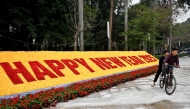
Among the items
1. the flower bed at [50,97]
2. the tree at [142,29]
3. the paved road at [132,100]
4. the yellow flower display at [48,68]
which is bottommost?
the paved road at [132,100]

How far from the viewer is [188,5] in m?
36.1

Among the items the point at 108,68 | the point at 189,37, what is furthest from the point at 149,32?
the point at 189,37

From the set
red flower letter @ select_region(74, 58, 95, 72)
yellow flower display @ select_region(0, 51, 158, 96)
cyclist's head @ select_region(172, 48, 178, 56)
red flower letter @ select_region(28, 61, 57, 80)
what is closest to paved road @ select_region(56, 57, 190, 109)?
cyclist's head @ select_region(172, 48, 178, 56)

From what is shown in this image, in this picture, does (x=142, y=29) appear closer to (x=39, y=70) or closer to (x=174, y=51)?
(x=174, y=51)

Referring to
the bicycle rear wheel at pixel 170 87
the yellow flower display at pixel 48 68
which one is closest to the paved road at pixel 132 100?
the bicycle rear wheel at pixel 170 87

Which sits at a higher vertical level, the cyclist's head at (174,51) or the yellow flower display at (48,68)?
the cyclist's head at (174,51)

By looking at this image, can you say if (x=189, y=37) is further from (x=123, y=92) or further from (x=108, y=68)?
(x=123, y=92)

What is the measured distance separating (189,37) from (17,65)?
59.4 metres

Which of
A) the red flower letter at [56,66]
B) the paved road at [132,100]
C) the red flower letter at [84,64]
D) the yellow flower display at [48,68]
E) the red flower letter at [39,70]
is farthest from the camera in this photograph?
the red flower letter at [84,64]

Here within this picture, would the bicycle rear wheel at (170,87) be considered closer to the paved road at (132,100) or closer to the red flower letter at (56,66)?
the paved road at (132,100)

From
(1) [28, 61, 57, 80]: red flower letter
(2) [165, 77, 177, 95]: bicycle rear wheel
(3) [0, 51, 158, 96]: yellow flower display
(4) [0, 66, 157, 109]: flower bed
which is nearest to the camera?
(4) [0, 66, 157, 109]: flower bed

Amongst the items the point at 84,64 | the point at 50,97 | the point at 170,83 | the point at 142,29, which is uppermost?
the point at 142,29

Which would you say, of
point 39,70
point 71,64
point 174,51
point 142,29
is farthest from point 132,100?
point 142,29

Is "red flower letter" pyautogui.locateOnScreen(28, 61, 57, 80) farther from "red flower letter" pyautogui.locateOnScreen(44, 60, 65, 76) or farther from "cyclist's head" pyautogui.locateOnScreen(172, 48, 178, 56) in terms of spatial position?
"cyclist's head" pyautogui.locateOnScreen(172, 48, 178, 56)
